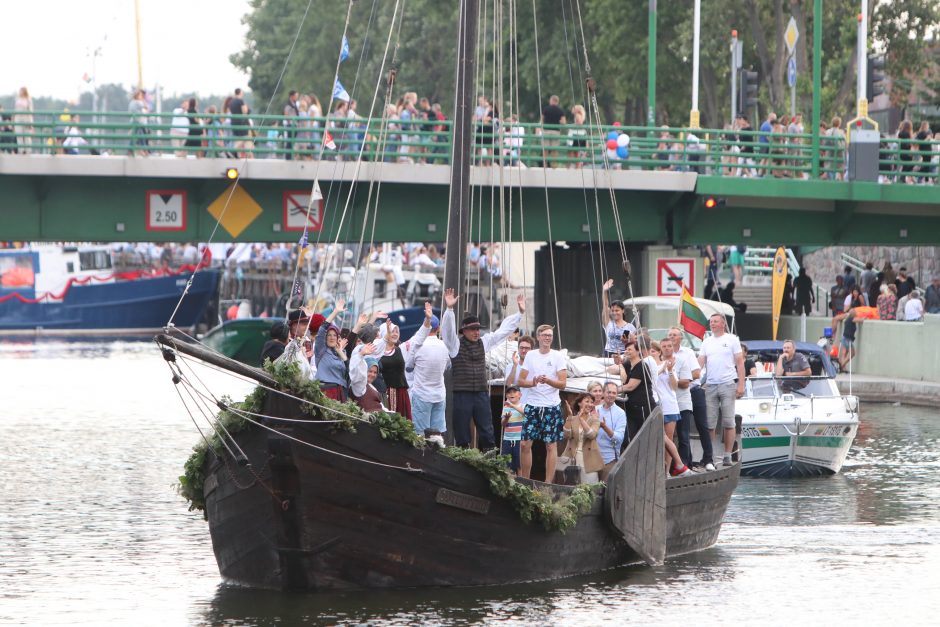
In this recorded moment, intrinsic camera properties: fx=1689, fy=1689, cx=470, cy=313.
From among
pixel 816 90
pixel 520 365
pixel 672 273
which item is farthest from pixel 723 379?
pixel 816 90

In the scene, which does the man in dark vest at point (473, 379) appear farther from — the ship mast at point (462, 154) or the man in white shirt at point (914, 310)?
the man in white shirt at point (914, 310)

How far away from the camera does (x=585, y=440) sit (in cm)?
1677

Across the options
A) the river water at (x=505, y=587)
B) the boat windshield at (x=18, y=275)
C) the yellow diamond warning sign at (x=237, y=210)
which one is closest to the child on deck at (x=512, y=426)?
the river water at (x=505, y=587)

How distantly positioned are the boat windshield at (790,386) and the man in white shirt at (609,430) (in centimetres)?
692

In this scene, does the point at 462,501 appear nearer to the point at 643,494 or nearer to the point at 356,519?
the point at 356,519

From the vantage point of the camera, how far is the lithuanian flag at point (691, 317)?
2388cm

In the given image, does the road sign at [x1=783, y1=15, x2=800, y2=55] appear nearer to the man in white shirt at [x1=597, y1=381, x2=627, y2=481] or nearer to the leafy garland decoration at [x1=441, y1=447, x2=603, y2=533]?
the man in white shirt at [x1=597, y1=381, x2=627, y2=481]

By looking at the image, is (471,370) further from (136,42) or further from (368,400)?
(136,42)

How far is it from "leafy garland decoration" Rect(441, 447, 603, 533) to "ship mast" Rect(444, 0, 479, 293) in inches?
94.8

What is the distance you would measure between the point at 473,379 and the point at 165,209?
56.6 ft

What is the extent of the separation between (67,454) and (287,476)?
12829 mm

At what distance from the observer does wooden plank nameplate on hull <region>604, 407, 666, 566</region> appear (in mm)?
15883

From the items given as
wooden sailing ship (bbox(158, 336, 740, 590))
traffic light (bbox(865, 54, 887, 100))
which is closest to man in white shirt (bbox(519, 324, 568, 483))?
wooden sailing ship (bbox(158, 336, 740, 590))

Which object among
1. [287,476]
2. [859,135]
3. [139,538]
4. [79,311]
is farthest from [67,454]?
[79,311]
